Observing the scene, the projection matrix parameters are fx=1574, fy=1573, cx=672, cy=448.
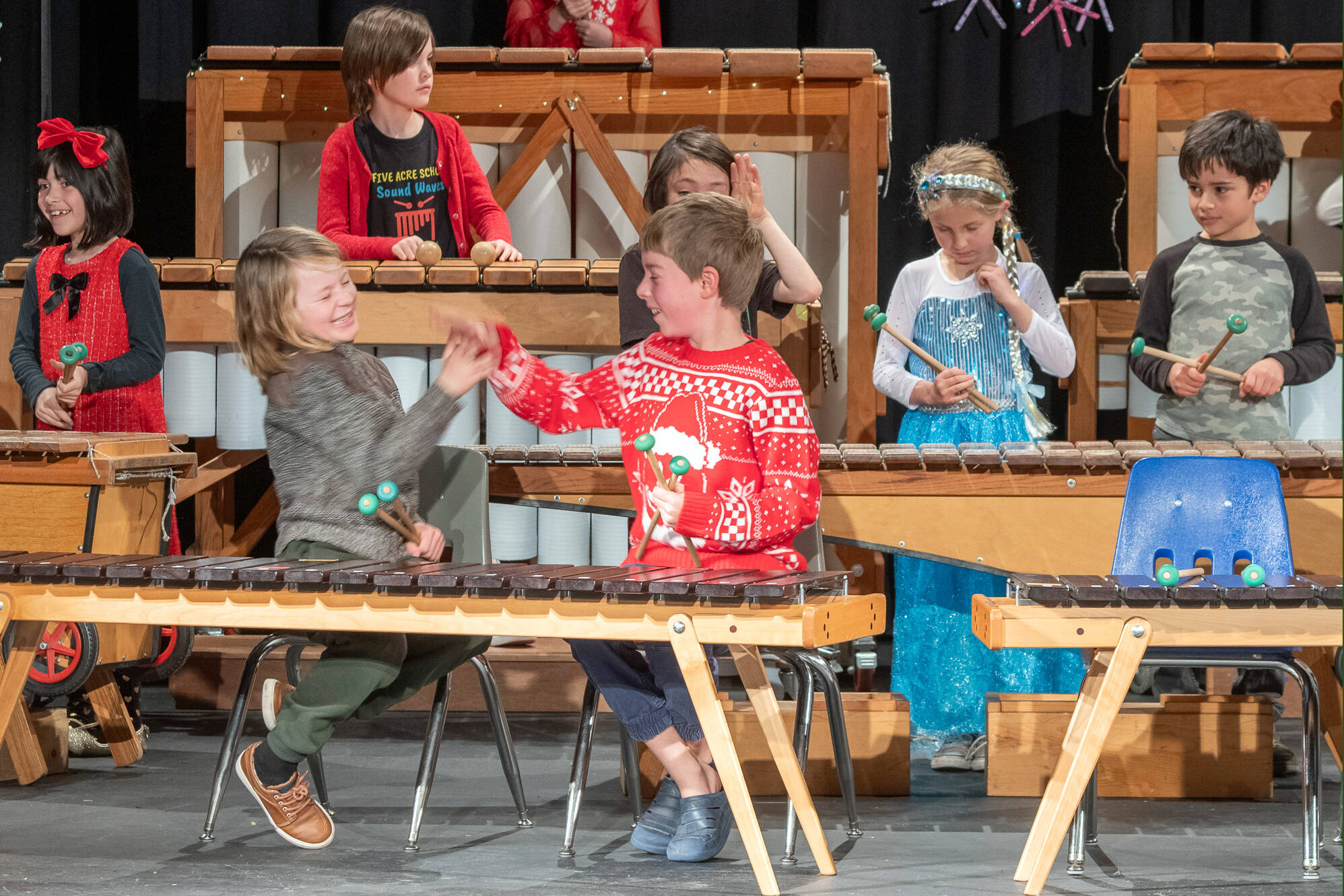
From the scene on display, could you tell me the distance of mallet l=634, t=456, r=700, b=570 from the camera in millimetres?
2885

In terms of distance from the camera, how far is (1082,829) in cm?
301

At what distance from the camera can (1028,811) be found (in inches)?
137

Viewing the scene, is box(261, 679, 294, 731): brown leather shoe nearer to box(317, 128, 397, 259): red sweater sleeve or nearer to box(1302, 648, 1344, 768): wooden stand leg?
box(317, 128, 397, 259): red sweater sleeve

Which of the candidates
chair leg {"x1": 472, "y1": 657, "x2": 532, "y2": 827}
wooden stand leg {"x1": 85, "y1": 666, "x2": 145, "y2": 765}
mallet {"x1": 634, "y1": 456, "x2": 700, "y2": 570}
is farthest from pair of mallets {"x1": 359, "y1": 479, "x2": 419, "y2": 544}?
wooden stand leg {"x1": 85, "y1": 666, "x2": 145, "y2": 765}

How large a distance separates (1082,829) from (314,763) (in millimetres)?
1605

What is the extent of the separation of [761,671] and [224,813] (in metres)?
1.33

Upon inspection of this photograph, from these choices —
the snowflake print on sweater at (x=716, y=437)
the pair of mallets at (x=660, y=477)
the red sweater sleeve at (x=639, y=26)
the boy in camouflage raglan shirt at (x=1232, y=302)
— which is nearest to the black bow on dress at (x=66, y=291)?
the snowflake print on sweater at (x=716, y=437)

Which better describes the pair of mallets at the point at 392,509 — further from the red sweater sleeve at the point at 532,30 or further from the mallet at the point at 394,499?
the red sweater sleeve at the point at 532,30

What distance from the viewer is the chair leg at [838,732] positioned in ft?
10.3

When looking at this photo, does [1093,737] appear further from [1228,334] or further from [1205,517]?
[1228,334]

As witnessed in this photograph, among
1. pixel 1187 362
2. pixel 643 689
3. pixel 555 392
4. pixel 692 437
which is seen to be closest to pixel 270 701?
pixel 643 689

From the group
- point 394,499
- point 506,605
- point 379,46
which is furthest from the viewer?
point 379,46

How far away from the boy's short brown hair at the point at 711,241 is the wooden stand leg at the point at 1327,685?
138 cm

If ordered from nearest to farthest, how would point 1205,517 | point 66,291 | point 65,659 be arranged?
point 1205,517 < point 65,659 < point 66,291
